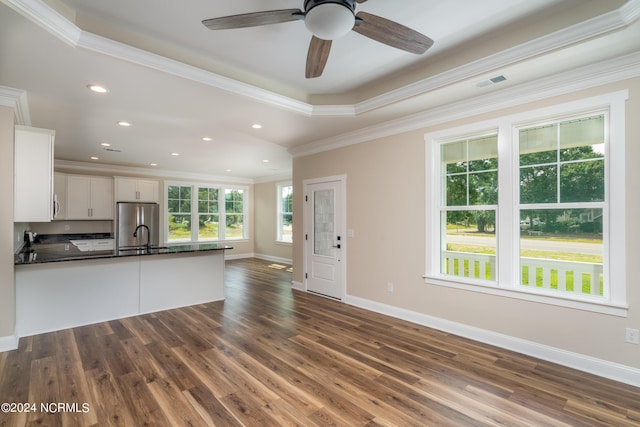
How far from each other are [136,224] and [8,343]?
4699 mm

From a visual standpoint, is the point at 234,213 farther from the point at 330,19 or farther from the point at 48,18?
the point at 330,19

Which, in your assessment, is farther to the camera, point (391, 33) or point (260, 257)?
point (260, 257)

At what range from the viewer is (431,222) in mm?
3771

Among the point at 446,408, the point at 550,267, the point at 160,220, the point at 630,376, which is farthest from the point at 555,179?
the point at 160,220

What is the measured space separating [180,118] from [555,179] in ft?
14.3

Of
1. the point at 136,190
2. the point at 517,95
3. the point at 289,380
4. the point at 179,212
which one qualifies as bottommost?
the point at 289,380


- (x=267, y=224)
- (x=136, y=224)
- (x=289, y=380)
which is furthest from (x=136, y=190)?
(x=289, y=380)

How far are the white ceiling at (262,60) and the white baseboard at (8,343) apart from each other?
2502 millimetres

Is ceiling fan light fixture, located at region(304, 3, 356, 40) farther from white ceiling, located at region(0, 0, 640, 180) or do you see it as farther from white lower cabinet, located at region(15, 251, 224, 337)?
white lower cabinet, located at region(15, 251, 224, 337)

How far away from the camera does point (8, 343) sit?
312 centimetres

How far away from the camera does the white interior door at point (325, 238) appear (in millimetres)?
4926

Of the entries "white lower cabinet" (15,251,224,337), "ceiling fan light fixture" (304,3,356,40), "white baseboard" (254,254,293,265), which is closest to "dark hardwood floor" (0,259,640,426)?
"white lower cabinet" (15,251,224,337)

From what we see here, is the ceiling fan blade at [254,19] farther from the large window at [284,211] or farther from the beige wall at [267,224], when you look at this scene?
the beige wall at [267,224]

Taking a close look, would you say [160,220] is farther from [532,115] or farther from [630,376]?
[630,376]
